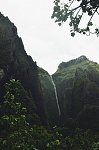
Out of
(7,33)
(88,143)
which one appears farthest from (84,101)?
(88,143)

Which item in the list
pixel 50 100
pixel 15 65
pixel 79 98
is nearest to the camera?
pixel 15 65

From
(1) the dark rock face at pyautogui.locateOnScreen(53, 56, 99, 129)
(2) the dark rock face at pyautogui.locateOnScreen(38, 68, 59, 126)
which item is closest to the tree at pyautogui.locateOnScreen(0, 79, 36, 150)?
(1) the dark rock face at pyautogui.locateOnScreen(53, 56, 99, 129)

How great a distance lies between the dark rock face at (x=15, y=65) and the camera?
1527 inches

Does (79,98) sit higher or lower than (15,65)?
lower

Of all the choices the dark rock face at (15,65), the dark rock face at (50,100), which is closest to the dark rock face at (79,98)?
the dark rock face at (50,100)

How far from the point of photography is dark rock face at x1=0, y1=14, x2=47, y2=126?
38.8m

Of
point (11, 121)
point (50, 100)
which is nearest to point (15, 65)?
point (50, 100)

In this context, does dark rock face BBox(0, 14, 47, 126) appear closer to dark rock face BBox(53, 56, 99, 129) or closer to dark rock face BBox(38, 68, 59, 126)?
dark rock face BBox(53, 56, 99, 129)

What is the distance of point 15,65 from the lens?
41.6 meters

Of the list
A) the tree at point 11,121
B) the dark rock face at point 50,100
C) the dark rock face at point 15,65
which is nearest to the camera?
the tree at point 11,121

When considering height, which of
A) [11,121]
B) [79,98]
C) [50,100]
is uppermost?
[50,100]

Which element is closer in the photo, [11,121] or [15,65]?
[11,121]

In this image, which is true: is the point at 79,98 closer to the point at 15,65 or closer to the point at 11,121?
the point at 15,65

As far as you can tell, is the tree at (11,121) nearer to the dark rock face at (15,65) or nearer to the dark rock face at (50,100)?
the dark rock face at (15,65)
